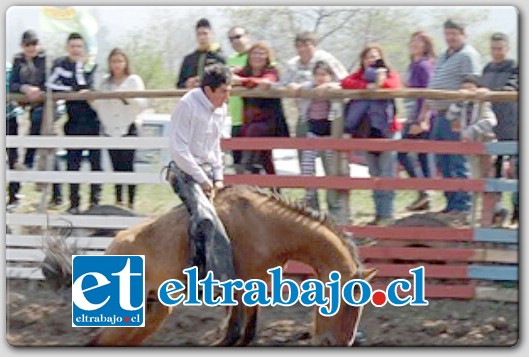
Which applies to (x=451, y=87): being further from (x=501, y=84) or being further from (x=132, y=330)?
(x=132, y=330)

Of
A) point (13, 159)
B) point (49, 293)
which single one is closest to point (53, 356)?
point (49, 293)

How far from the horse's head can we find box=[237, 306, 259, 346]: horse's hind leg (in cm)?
38

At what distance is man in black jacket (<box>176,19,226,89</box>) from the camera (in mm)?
11789

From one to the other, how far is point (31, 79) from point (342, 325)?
8.04 ft

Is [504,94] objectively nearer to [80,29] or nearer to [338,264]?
[338,264]

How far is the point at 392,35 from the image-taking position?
1182 centimetres

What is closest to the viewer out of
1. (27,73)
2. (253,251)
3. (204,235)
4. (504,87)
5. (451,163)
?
(204,235)

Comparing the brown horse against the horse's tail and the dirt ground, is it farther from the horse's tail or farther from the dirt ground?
the horse's tail

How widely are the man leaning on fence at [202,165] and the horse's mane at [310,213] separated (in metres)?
0.24

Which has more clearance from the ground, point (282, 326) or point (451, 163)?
point (451, 163)

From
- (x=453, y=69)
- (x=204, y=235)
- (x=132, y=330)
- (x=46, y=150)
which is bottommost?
(x=132, y=330)

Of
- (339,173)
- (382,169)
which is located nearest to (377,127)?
(382,169)

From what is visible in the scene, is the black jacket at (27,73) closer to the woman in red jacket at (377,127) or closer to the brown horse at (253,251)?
the brown horse at (253,251)

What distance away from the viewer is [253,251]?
38.7ft
